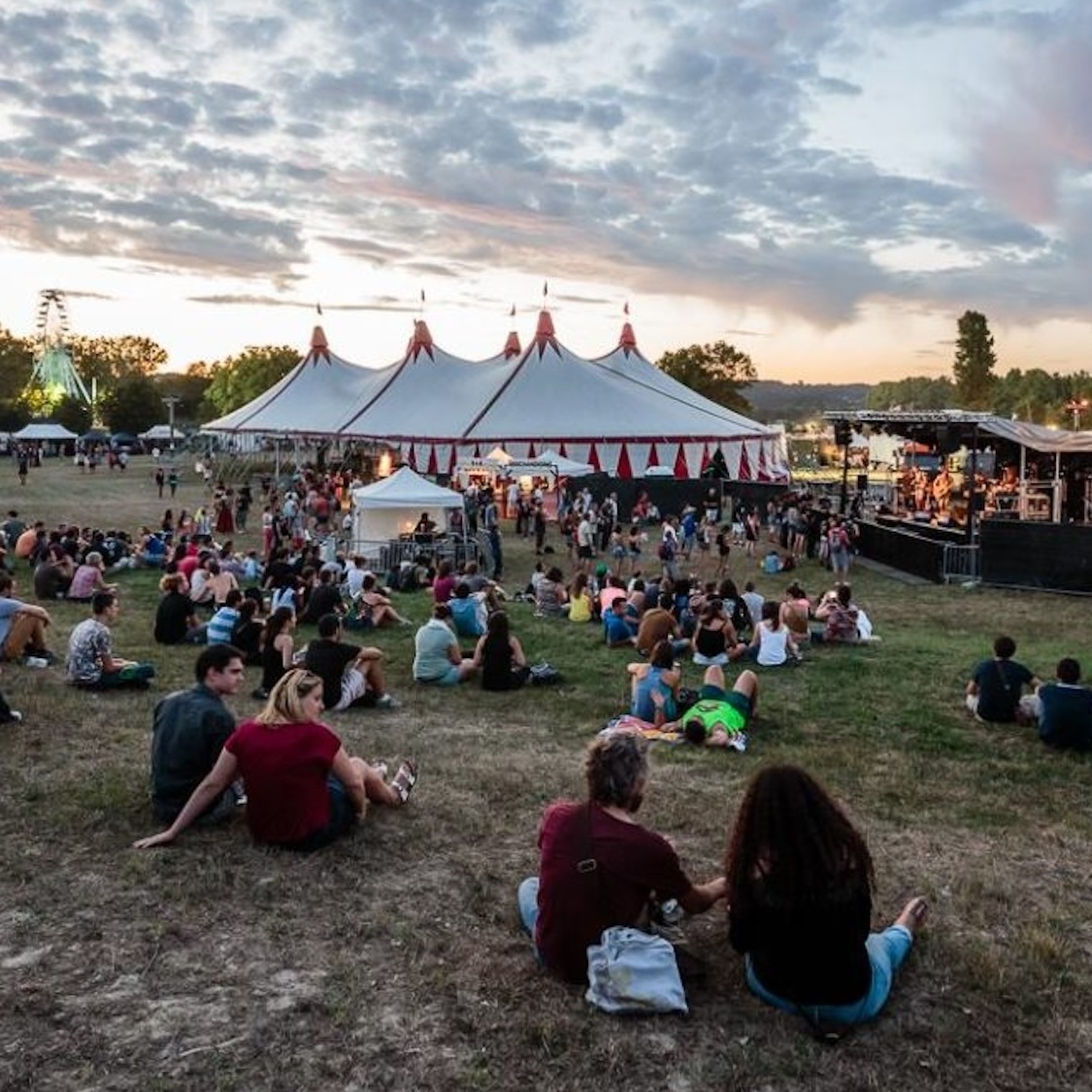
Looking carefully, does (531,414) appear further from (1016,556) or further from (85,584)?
(85,584)

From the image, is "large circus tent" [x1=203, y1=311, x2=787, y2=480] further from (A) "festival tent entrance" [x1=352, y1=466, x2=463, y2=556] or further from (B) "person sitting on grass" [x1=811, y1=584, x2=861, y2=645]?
(B) "person sitting on grass" [x1=811, y1=584, x2=861, y2=645]

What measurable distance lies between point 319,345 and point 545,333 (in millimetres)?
12469

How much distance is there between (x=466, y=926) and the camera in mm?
4613

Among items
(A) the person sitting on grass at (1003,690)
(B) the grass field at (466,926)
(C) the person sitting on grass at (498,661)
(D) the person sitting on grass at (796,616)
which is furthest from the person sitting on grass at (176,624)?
(A) the person sitting on grass at (1003,690)

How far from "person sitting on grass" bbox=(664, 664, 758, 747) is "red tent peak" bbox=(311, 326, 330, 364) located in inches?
1579

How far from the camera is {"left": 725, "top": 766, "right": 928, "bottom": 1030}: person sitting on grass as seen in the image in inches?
139

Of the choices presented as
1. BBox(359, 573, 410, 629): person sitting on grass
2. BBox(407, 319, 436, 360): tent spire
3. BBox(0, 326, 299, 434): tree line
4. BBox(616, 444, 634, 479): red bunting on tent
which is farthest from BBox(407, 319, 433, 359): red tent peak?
BBox(0, 326, 299, 434): tree line

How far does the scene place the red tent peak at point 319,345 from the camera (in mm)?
45875

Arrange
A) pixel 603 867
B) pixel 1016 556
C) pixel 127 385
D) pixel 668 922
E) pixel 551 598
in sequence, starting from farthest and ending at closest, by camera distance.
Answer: pixel 127 385
pixel 1016 556
pixel 551 598
pixel 668 922
pixel 603 867

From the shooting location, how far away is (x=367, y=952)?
4336 millimetres

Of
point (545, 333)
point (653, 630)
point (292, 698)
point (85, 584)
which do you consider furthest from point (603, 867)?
point (545, 333)

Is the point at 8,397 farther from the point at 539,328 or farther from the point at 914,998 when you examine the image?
the point at 914,998

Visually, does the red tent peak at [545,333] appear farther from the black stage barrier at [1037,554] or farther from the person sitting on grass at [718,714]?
the person sitting on grass at [718,714]

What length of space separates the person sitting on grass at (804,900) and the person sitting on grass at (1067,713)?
4677 mm
